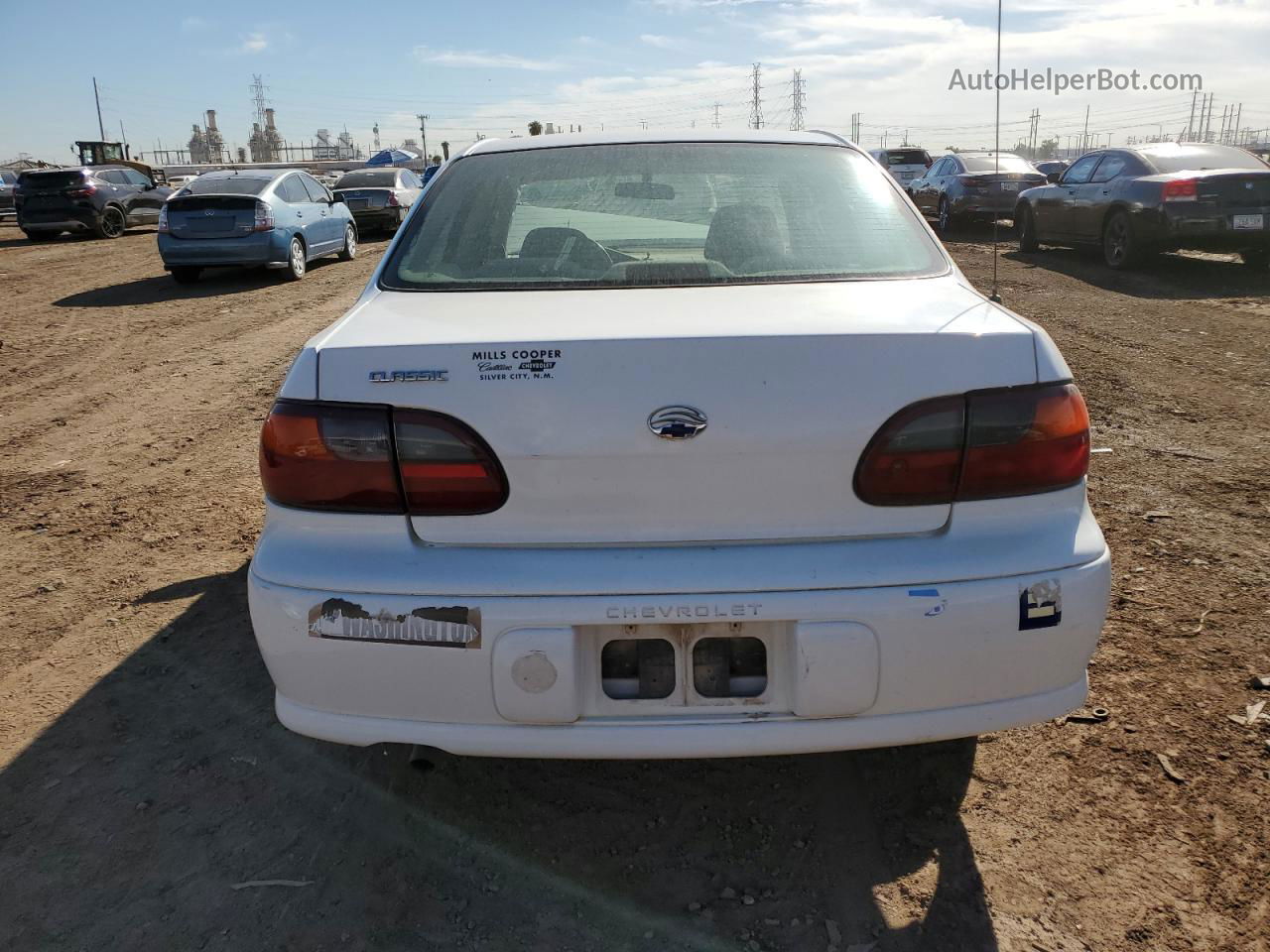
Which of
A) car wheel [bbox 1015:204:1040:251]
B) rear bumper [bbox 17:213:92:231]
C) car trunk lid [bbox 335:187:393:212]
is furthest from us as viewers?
rear bumper [bbox 17:213:92:231]

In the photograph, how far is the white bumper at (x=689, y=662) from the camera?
190 cm

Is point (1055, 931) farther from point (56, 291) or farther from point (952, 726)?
point (56, 291)

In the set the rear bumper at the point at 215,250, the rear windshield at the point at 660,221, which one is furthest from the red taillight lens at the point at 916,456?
the rear bumper at the point at 215,250

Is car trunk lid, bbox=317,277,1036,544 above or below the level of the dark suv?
below

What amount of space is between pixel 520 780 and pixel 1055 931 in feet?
4.30

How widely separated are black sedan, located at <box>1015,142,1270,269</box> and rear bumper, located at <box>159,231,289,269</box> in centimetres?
1034

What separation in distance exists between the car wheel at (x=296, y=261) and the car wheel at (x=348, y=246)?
193 cm

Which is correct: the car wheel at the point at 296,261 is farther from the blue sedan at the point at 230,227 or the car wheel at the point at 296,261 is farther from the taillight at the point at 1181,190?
the taillight at the point at 1181,190

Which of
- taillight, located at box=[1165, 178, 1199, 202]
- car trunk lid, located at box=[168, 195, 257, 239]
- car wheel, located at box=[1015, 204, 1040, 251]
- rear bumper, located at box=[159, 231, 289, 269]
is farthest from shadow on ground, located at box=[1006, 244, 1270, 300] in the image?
car trunk lid, located at box=[168, 195, 257, 239]

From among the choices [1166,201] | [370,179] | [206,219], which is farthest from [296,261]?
[1166,201]

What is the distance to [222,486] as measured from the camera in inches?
193

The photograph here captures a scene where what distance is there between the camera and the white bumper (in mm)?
1897

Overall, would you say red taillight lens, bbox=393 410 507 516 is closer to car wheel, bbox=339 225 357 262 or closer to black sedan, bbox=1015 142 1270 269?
black sedan, bbox=1015 142 1270 269

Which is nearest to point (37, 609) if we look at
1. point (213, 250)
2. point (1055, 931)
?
point (1055, 931)
